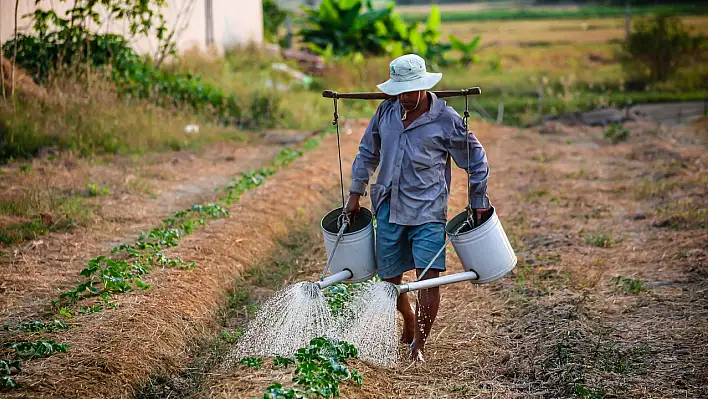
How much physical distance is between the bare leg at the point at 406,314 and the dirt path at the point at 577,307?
0.53ft

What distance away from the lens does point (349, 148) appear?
38.4ft

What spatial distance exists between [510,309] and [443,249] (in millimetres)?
1424

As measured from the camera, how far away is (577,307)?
5629 millimetres

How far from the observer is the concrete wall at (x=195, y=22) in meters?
10.6

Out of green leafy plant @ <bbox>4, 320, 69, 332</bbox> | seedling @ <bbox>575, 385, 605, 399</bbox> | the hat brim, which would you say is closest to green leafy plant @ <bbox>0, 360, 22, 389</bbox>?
green leafy plant @ <bbox>4, 320, 69, 332</bbox>

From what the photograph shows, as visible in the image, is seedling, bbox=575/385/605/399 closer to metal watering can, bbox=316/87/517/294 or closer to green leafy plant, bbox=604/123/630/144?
metal watering can, bbox=316/87/517/294

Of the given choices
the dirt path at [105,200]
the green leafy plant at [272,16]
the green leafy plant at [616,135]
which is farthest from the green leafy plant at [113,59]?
the green leafy plant at [272,16]

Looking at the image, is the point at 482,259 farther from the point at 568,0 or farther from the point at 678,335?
the point at 568,0

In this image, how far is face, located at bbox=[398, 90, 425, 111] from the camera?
14.7 ft

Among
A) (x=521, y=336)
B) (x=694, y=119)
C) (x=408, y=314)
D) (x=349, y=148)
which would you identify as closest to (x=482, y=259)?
(x=408, y=314)

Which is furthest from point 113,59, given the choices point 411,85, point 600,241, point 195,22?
point 411,85

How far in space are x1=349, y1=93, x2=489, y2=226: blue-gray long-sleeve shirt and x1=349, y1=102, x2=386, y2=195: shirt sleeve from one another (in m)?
0.07

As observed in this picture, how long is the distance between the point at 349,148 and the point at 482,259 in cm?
724

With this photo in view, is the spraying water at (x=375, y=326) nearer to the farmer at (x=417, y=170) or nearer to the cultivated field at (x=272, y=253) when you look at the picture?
the cultivated field at (x=272, y=253)
